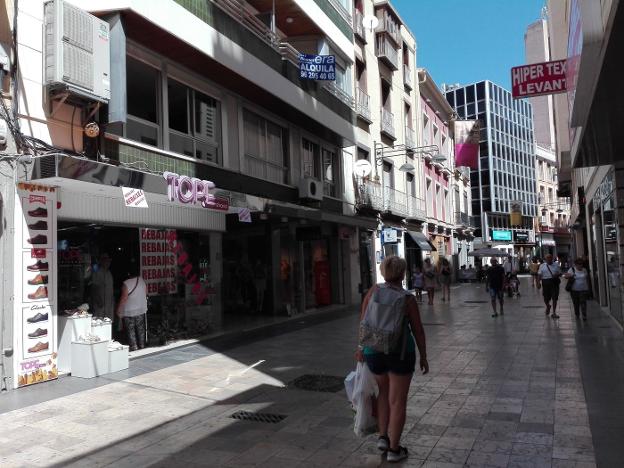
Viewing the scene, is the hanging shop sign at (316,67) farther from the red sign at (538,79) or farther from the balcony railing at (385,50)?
the balcony railing at (385,50)

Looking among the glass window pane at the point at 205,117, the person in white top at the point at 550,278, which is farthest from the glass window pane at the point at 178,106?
the person in white top at the point at 550,278

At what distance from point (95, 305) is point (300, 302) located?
7998 millimetres

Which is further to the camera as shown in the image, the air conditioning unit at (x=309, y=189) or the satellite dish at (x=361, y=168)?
the satellite dish at (x=361, y=168)

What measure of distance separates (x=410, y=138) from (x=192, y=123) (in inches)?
753

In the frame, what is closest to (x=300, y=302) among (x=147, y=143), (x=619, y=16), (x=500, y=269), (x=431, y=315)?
(x=431, y=315)

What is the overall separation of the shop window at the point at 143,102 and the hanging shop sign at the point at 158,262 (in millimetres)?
1870

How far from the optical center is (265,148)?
1515cm

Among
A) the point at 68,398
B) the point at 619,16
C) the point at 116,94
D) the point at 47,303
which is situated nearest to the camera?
the point at 619,16

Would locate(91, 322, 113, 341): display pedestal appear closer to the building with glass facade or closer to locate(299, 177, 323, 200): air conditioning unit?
locate(299, 177, 323, 200): air conditioning unit

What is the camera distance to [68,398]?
22.7 ft

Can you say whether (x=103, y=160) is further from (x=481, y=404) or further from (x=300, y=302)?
(x=300, y=302)

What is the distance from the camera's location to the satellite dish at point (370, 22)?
2288 centimetres

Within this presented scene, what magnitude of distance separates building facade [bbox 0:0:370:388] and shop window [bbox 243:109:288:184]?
0.06 meters

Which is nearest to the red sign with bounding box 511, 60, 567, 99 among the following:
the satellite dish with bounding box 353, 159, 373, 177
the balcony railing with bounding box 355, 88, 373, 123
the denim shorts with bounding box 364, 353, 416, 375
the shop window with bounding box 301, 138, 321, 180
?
the denim shorts with bounding box 364, 353, 416, 375
